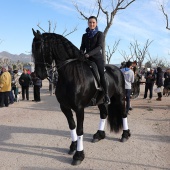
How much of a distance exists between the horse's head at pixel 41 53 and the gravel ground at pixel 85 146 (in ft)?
5.66

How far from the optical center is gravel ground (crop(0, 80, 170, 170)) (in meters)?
4.33

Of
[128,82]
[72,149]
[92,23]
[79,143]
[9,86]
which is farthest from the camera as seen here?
[9,86]

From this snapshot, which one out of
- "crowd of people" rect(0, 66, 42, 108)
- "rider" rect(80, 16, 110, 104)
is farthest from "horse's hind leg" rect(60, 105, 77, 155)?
"crowd of people" rect(0, 66, 42, 108)

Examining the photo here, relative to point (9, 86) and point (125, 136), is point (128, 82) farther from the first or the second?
point (9, 86)

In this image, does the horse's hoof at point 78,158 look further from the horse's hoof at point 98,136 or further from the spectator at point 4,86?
the spectator at point 4,86

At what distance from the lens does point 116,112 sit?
596 cm

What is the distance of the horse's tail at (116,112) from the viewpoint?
5.90m

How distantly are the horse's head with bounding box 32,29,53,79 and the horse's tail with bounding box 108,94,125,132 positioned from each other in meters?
2.27

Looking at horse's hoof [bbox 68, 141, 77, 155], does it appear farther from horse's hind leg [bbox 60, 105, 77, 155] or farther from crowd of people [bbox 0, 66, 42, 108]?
crowd of people [bbox 0, 66, 42, 108]

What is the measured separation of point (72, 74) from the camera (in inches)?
175

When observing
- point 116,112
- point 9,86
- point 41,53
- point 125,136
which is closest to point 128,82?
point 116,112

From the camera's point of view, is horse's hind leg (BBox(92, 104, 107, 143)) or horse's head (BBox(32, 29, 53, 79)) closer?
horse's head (BBox(32, 29, 53, 79))

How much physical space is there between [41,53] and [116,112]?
2683 millimetres

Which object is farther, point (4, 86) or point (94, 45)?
point (4, 86)
